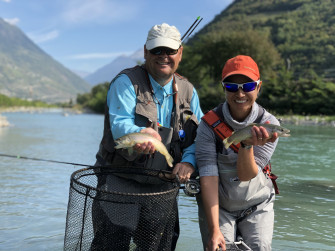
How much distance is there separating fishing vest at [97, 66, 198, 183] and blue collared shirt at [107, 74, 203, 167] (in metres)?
0.05

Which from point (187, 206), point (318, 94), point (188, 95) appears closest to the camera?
point (188, 95)

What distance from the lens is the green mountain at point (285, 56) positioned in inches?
1649

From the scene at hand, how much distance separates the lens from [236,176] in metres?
3.17

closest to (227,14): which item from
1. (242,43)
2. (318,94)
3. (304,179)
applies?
(242,43)

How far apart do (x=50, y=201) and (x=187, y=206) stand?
2.41 m

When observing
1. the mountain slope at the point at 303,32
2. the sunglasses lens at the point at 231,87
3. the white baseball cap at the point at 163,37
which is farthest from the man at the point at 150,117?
the mountain slope at the point at 303,32

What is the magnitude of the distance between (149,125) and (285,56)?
81210 mm

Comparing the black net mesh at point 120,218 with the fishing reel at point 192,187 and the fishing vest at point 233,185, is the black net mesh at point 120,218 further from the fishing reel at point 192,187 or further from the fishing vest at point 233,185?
the fishing vest at point 233,185

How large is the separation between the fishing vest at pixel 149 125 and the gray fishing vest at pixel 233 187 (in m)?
0.43

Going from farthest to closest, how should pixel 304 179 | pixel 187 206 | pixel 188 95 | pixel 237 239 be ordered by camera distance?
1. pixel 304 179
2. pixel 187 206
3. pixel 188 95
4. pixel 237 239

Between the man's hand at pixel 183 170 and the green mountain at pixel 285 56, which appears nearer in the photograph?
the man's hand at pixel 183 170

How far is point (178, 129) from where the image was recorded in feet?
11.5

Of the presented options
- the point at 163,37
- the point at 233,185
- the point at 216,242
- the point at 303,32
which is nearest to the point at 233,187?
the point at 233,185

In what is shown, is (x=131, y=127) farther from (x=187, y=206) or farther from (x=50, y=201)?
(x=50, y=201)
